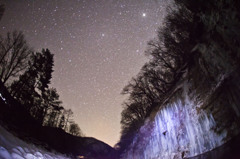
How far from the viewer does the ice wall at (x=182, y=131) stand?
573cm

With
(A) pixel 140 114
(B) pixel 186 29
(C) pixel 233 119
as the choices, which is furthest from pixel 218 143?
(A) pixel 140 114

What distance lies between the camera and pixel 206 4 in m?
5.64

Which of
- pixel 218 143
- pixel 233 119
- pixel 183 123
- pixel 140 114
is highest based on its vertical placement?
pixel 140 114

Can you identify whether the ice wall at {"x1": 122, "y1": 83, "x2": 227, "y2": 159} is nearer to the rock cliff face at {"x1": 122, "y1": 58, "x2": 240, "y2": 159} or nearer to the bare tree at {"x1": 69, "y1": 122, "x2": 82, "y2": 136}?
the rock cliff face at {"x1": 122, "y1": 58, "x2": 240, "y2": 159}

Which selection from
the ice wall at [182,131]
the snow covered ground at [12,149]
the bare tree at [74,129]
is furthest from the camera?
the bare tree at [74,129]

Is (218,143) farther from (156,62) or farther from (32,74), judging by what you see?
Answer: (32,74)

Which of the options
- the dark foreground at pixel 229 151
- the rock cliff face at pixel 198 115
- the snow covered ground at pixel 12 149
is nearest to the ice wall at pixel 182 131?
the rock cliff face at pixel 198 115

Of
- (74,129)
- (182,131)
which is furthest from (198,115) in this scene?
(74,129)

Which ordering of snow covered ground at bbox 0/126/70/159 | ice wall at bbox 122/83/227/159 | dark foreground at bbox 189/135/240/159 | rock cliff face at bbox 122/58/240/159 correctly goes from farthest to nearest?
ice wall at bbox 122/83/227/159 → rock cliff face at bbox 122/58/240/159 → dark foreground at bbox 189/135/240/159 → snow covered ground at bbox 0/126/70/159

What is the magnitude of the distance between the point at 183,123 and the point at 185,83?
267 cm

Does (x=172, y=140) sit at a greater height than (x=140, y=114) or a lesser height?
lesser

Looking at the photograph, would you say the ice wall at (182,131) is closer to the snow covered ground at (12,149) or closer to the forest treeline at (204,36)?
the forest treeline at (204,36)

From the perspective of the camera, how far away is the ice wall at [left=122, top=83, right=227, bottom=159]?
18.8 ft

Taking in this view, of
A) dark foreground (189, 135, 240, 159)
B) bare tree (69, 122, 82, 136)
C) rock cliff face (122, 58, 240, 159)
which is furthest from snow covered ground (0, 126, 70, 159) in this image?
bare tree (69, 122, 82, 136)
